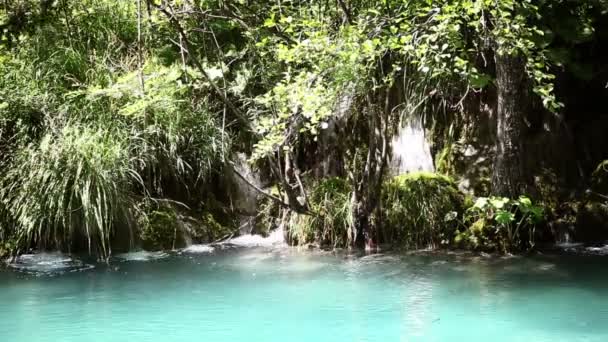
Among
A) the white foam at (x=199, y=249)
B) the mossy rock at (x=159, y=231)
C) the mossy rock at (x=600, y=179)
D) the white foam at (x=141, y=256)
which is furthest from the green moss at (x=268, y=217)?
the mossy rock at (x=600, y=179)

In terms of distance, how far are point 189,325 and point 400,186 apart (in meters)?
3.13

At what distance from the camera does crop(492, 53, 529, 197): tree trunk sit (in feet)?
20.2

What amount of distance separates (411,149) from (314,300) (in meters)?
3.00

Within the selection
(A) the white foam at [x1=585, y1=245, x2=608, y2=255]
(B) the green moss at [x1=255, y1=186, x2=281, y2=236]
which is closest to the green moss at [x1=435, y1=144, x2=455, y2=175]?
(A) the white foam at [x1=585, y1=245, x2=608, y2=255]

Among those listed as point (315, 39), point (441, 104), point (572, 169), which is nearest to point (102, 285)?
point (315, 39)

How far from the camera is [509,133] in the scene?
6254 millimetres

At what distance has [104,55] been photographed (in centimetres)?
809

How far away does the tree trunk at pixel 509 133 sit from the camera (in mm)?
6172

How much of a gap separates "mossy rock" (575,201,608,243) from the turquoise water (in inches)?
28.9

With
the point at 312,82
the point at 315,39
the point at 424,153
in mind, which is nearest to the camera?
the point at 315,39

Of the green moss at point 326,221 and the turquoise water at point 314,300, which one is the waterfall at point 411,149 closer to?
the green moss at point 326,221

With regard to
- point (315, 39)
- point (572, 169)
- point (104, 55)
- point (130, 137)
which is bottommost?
point (572, 169)

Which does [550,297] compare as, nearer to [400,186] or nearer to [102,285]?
[400,186]

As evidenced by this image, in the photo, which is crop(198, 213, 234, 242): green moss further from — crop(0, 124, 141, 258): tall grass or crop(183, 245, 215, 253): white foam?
crop(0, 124, 141, 258): tall grass
